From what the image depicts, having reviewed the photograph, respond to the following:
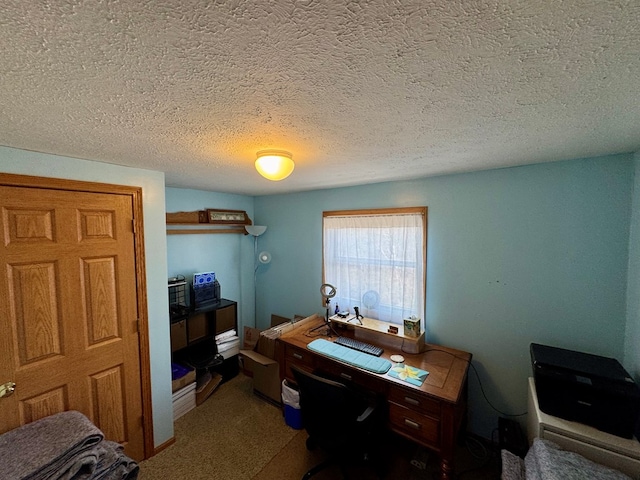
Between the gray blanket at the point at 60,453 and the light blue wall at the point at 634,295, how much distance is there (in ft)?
9.60

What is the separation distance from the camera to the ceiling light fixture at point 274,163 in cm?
140

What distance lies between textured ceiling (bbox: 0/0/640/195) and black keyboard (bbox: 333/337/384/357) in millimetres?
1687

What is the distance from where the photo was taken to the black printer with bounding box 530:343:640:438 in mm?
1291

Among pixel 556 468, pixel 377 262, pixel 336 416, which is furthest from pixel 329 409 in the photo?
pixel 377 262

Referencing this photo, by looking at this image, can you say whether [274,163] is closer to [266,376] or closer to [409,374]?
[409,374]

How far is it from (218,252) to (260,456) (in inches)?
87.1

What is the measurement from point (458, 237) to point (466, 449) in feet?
5.69

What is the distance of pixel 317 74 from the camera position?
29.8 inches

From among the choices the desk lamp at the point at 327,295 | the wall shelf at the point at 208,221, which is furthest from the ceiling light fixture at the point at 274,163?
the wall shelf at the point at 208,221

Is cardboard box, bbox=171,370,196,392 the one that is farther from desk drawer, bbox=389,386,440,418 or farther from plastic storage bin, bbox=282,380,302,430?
desk drawer, bbox=389,386,440,418

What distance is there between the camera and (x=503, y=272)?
2018mm

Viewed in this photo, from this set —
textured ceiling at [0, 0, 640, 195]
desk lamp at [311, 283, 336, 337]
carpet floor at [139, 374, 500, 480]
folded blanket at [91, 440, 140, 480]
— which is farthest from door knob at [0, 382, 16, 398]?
desk lamp at [311, 283, 336, 337]

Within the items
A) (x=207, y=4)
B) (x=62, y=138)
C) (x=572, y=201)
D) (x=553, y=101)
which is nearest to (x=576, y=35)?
(x=553, y=101)

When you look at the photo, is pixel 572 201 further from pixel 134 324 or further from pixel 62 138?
pixel 134 324
